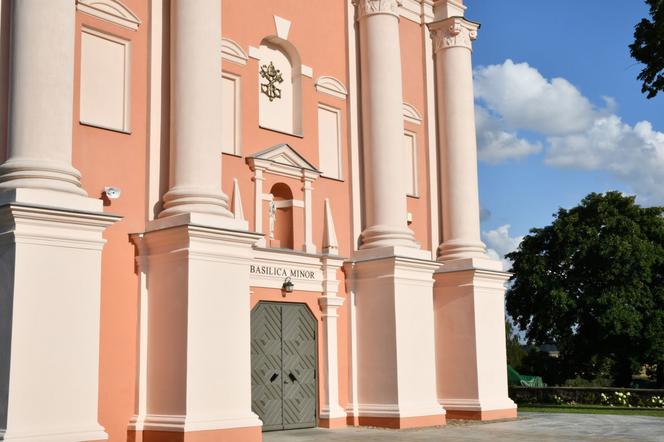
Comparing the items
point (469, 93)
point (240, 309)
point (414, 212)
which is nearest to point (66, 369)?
point (240, 309)

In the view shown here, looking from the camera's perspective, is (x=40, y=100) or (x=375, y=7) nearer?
(x=40, y=100)

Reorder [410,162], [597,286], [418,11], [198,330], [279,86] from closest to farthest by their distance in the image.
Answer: [198,330] → [279,86] → [410,162] → [418,11] → [597,286]

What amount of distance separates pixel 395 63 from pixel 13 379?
36.8ft

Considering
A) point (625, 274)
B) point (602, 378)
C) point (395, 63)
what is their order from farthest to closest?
point (602, 378)
point (625, 274)
point (395, 63)

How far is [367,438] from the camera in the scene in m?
15.0

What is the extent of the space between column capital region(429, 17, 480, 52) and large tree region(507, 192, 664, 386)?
16440 mm

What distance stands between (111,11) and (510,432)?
10342 mm

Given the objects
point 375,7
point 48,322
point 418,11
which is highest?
point 418,11

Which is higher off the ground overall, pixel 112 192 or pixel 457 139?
pixel 457 139

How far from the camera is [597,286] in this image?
35.2m

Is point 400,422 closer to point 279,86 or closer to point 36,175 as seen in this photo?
point 279,86

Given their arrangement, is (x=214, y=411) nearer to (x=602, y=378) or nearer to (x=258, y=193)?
(x=258, y=193)

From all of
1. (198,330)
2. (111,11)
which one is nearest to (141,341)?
(198,330)

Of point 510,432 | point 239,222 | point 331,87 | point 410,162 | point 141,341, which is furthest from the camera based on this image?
point 410,162
